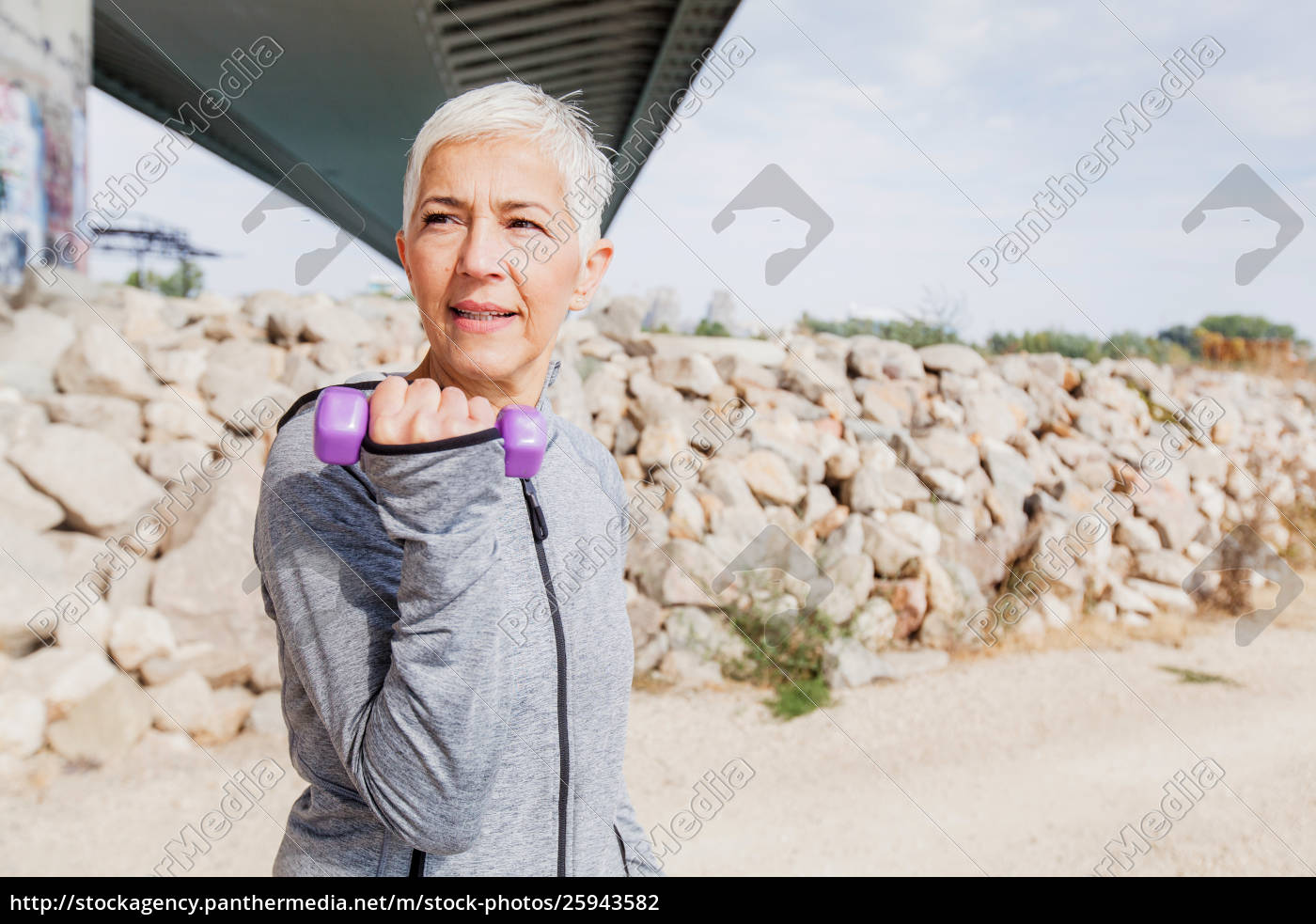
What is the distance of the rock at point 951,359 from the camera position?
741 centimetres

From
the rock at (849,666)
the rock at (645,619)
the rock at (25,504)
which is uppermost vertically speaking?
the rock at (849,666)

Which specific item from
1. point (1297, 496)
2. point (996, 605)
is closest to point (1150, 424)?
point (1297, 496)

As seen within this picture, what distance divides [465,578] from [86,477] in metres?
4.40

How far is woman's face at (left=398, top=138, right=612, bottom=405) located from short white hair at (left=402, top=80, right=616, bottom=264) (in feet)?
0.06

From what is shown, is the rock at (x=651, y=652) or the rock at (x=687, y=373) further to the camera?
the rock at (x=687, y=373)

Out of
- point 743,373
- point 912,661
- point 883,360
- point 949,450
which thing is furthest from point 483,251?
point 883,360

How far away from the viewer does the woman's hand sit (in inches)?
31.5

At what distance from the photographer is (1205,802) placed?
4074mm

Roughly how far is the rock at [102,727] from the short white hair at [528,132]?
3.46 metres

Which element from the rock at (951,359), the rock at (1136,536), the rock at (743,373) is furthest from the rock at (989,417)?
the rock at (743,373)

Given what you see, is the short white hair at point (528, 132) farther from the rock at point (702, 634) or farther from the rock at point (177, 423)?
the rock at point (177, 423)

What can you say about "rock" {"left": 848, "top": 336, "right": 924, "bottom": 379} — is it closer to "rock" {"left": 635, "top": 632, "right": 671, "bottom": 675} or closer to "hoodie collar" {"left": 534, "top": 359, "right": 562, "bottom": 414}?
"rock" {"left": 635, "top": 632, "right": 671, "bottom": 675}

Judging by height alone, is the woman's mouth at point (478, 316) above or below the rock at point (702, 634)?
above
